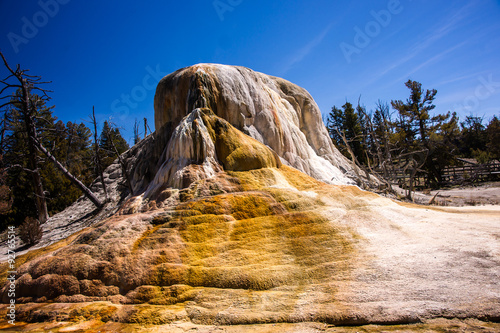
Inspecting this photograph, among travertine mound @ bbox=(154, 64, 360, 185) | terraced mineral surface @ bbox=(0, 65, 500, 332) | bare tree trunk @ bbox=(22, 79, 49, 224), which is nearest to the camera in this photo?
terraced mineral surface @ bbox=(0, 65, 500, 332)

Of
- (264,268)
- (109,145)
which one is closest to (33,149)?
(109,145)

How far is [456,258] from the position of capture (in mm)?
3713

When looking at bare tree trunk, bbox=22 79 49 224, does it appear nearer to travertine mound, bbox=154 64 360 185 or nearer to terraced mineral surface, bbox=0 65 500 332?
travertine mound, bbox=154 64 360 185

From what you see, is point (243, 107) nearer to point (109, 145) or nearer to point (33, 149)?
point (109, 145)

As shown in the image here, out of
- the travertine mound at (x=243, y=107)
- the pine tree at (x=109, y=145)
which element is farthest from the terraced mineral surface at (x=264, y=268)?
the pine tree at (x=109, y=145)

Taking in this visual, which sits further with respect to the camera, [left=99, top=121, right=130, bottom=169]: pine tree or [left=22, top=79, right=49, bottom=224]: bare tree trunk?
[left=99, top=121, right=130, bottom=169]: pine tree

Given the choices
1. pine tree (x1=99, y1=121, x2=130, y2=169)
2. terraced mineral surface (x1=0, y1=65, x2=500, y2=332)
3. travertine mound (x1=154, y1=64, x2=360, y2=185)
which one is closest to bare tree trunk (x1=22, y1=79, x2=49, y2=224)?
pine tree (x1=99, y1=121, x2=130, y2=169)

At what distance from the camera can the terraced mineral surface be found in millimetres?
3098

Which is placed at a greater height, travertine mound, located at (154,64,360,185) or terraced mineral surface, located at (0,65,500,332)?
travertine mound, located at (154,64,360,185)

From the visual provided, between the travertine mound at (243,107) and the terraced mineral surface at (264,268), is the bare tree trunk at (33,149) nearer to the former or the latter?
the travertine mound at (243,107)

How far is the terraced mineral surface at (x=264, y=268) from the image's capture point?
310 centimetres

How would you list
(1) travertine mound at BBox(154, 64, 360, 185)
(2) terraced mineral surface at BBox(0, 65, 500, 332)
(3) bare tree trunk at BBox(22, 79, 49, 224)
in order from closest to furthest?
(2) terraced mineral surface at BBox(0, 65, 500, 332) < (1) travertine mound at BBox(154, 64, 360, 185) < (3) bare tree trunk at BBox(22, 79, 49, 224)

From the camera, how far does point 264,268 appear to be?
4.09 m

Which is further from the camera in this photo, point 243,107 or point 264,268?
point 243,107
